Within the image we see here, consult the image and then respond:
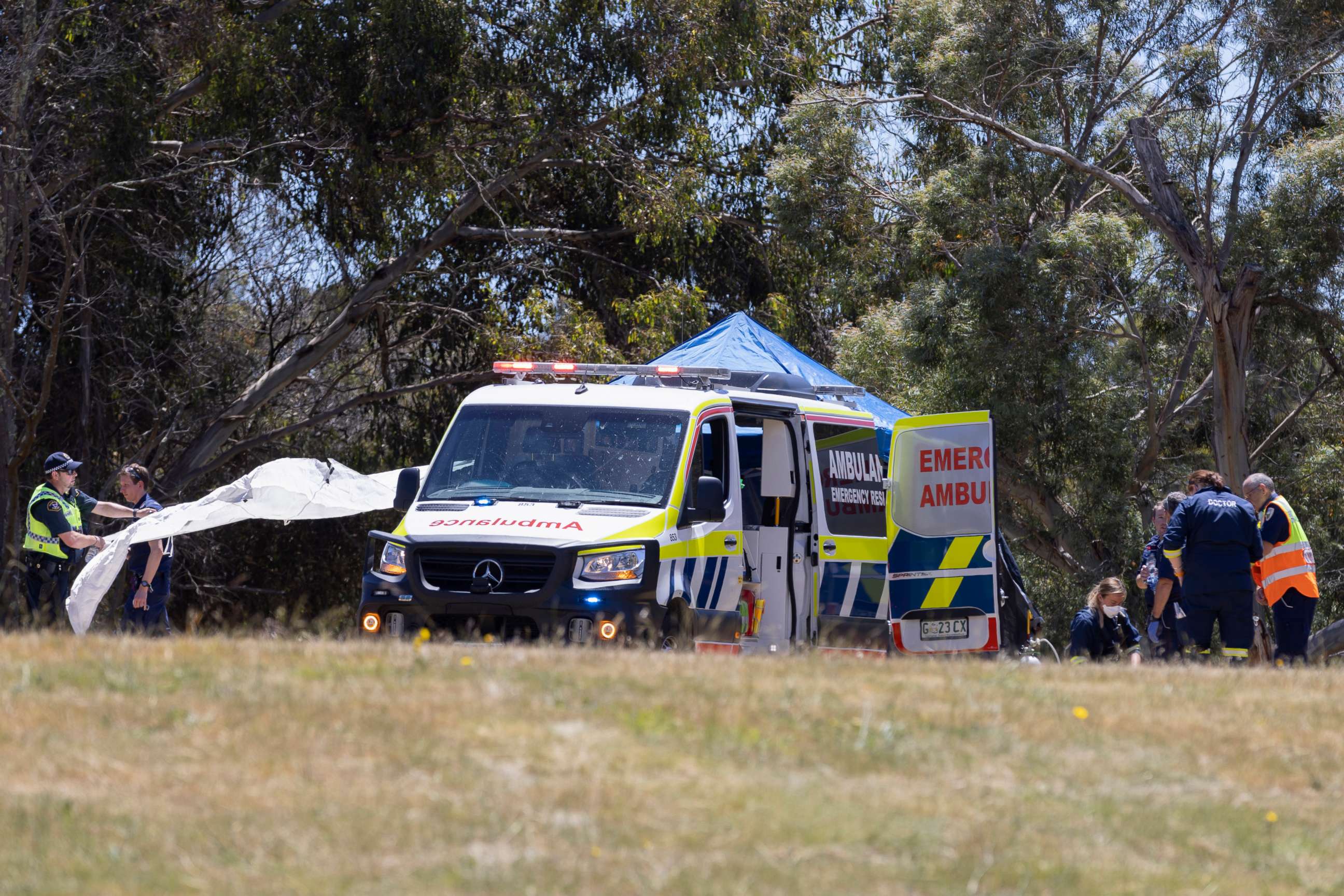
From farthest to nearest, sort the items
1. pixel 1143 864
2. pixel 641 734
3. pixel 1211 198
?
pixel 1211 198, pixel 641 734, pixel 1143 864

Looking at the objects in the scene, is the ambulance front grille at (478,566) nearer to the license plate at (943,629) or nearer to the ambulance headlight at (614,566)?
the ambulance headlight at (614,566)

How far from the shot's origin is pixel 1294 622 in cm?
1173

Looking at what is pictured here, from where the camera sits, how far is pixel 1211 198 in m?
21.7

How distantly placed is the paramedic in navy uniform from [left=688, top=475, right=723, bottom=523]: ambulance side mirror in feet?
15.0

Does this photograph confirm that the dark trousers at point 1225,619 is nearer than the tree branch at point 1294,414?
Yes

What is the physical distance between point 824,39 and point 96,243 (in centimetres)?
1123

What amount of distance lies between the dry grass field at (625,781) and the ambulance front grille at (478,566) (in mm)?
1952

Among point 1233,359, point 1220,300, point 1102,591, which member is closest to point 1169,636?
point 1102,591

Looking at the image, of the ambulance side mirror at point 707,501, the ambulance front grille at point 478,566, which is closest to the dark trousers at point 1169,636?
the ambulance side mirror at point 707,501

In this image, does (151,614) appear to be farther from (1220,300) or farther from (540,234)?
(1220,300)

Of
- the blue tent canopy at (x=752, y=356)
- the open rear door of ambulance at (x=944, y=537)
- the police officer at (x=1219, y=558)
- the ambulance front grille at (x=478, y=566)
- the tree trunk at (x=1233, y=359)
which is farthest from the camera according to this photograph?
the tree trunk at (x=1233, y=359)

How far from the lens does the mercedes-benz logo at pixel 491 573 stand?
9734 mm

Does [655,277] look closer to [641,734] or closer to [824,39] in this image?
[824,39]

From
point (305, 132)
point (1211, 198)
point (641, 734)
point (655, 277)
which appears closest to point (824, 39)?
point (655, 277)
